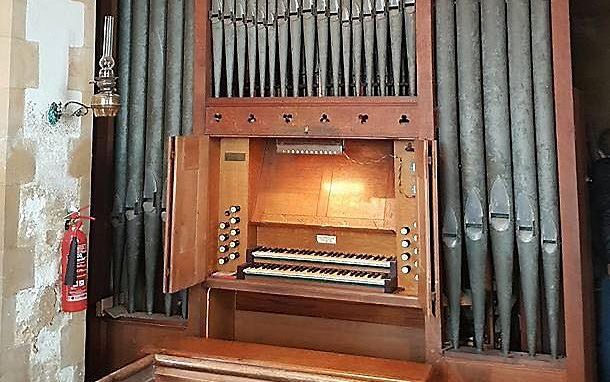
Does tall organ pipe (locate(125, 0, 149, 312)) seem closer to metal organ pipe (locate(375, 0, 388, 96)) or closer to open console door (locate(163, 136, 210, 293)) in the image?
open console door (locate(163, 136, 210, 293))

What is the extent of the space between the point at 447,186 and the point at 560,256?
66cm

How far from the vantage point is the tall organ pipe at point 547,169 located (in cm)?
307

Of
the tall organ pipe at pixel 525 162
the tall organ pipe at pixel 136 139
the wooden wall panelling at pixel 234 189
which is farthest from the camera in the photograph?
the tall organ pipe at pixel 136 139

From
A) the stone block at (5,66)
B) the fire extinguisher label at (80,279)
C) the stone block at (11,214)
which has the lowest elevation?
the fire extinguisher label at (80,279)

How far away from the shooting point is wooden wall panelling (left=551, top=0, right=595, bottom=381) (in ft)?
9.85

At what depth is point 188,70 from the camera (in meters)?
3.84

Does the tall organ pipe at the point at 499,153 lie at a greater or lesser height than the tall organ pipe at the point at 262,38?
lesser

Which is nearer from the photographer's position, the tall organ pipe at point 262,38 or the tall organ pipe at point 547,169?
the tall organ pipe at point 547,169

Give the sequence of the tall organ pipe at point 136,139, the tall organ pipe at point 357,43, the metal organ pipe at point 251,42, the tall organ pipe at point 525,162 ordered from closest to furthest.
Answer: the tall organ pipe at point 525,162, the tall organ pipe at point 357,43, the metal organ pipe at point 251,42, the tall organ pipe at point 136,139

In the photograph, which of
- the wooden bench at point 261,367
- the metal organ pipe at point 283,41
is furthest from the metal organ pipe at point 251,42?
the wooden bench at point 261,367

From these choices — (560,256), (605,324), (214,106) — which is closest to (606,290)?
(605,324)

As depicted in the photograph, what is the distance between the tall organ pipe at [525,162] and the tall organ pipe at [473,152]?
6.7 inches

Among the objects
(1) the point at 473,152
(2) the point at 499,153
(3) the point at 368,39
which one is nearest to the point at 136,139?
(3) the point at 368,39

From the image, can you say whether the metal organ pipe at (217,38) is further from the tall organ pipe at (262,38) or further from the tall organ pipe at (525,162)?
the tall organ pipe at (525,162)
